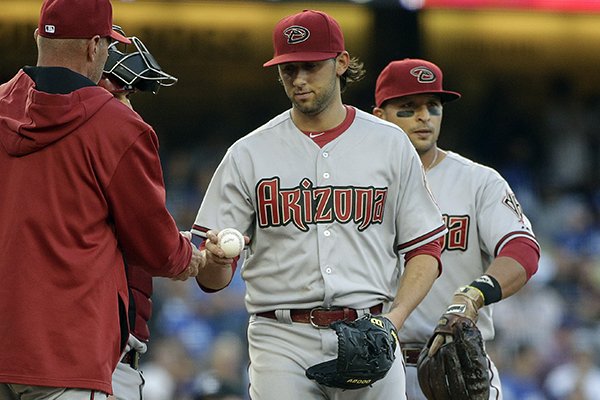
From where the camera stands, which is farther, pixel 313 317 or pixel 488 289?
pixel 488 289

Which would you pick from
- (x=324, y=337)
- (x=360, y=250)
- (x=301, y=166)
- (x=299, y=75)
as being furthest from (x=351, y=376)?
(x=299, y=75)

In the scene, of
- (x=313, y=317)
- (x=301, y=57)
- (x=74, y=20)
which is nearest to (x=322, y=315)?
(x=313, y=317)

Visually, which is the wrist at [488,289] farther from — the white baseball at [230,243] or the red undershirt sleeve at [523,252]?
the white baseball at [230,243]

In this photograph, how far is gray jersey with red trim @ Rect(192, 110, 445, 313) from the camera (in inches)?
165

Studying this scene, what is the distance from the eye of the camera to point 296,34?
170 inches

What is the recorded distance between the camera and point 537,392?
10008 millimetres

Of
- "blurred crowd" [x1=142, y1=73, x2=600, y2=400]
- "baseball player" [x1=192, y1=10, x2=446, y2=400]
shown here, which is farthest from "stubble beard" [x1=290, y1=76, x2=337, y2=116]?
"blurred crowd" [x1=142, y1=73, x2=600, y2=400]

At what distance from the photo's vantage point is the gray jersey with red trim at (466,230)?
4.99m

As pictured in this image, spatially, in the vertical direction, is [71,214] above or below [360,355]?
above

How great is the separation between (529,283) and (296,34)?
6.75 m

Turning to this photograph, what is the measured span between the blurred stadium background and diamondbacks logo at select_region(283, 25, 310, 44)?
15.5 ft

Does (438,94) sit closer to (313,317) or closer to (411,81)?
(411,81)

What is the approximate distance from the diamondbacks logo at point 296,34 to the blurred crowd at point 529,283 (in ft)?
12.7

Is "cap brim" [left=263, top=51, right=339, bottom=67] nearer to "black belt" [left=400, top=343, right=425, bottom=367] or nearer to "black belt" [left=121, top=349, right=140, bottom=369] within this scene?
"black belt" [left=121, top=349, right=140, bottom=369]
